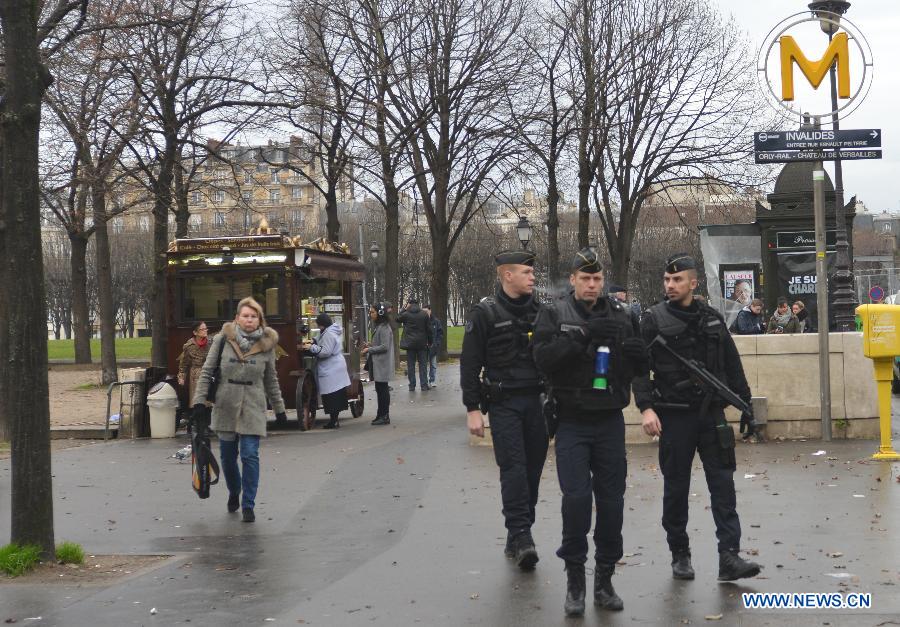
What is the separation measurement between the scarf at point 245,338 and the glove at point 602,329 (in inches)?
171

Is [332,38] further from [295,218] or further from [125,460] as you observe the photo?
[295,218]

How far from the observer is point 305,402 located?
18.3 m

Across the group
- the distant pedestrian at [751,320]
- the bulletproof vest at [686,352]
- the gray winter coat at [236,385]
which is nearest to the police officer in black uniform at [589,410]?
the bulletproof vest at [686,352]

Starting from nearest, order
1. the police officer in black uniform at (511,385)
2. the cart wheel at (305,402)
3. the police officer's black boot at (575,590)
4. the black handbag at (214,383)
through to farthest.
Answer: the police officer's black boot at (575,590) < the police officer in black uniform at (511,385) < the black handbag at (214,383) < the cart wheel at (305,402)

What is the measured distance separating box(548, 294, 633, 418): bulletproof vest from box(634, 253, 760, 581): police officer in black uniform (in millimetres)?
228

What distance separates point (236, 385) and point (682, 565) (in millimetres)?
4446

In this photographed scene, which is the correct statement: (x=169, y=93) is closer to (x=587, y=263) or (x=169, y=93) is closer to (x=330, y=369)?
(x=330, y=369)

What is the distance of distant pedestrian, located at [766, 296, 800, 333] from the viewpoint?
73.5 feet

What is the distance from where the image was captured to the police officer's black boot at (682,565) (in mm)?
7059

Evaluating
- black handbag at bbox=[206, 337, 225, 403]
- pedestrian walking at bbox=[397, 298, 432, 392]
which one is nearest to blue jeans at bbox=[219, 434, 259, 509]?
black handbag at bbox=[206, 337, 225, 403]

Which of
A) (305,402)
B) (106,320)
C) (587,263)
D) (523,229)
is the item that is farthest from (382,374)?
(523,229)

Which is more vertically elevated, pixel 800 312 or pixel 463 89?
pixel 463 89

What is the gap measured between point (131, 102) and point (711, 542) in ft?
54.1

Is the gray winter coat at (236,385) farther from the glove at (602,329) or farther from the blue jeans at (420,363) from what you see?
the blue jeans at (420,363)
